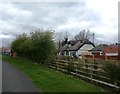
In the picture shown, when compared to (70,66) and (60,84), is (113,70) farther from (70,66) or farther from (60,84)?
(70,66)

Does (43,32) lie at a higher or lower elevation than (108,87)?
higher

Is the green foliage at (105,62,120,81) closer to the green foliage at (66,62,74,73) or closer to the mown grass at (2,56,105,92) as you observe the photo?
the mown grass at (2,56,105,92)

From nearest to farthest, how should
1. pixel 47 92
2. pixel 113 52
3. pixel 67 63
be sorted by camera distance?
Result: 1. pixel 47 92
2. pixel 67 63
3. pixel 113 52

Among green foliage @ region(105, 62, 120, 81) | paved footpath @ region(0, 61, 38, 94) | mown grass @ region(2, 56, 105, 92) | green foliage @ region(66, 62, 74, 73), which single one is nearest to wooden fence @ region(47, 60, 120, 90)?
green foliage @ region(66, 62, 74, 73)

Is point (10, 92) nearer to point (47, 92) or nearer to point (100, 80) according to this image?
point (47, 92)

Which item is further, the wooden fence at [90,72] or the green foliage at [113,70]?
the wooden fence at [90,72]

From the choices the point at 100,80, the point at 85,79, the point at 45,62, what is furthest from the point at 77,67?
the point at 45,62

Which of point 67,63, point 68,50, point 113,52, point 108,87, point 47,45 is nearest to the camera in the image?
point 108,87

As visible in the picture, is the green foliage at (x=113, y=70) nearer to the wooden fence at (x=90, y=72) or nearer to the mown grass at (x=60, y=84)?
the wooden fence at (x=90, y=72)

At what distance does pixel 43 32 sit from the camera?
118 ft

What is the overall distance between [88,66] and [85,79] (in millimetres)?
825

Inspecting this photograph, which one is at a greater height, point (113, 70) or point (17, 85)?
point (113, 70)

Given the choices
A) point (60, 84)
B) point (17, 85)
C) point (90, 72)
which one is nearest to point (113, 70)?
point (60, 84)

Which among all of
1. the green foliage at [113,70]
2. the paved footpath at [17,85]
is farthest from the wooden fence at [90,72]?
the paved footpath at [17,85]
